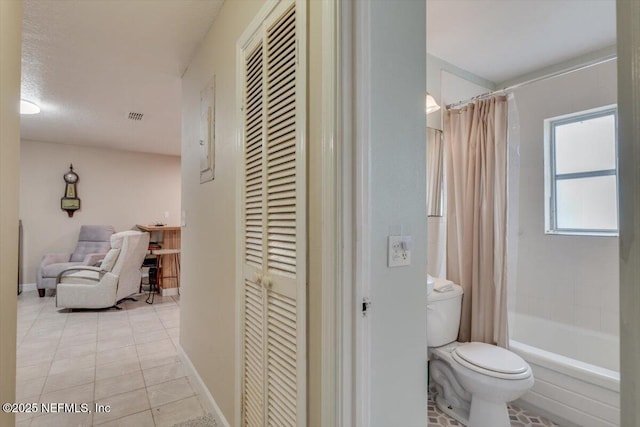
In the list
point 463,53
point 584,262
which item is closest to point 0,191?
point 463,53

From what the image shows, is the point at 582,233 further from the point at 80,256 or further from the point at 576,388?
the point at 80,256

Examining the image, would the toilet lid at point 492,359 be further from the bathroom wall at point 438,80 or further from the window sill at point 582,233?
the bathroom wall at point 438,80

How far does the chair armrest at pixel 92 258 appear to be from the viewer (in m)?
4.87

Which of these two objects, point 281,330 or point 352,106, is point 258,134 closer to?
point 352,106

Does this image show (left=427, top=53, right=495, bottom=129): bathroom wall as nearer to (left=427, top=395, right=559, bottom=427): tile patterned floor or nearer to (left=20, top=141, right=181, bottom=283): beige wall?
(left=427, top=395, right=559, bottom=427): tile patterned floor

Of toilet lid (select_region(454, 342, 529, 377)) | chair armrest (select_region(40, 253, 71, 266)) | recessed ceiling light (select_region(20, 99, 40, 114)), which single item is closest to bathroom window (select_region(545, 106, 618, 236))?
toilet lid (select_region(454, 342, 529, 377))

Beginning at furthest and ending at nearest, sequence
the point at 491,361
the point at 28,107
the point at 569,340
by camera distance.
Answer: the point at 28,107
the point at 569,340
the point at 491,361

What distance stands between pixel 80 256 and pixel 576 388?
645 centimetres

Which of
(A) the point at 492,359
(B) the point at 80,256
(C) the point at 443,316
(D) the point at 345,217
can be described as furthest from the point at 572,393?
(B) the point at 80,256

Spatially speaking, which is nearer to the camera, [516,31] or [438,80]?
[516,31]

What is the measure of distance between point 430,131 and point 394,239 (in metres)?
1.72

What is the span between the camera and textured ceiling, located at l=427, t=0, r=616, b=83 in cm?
188

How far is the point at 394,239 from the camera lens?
1.05 m

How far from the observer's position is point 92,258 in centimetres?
493
